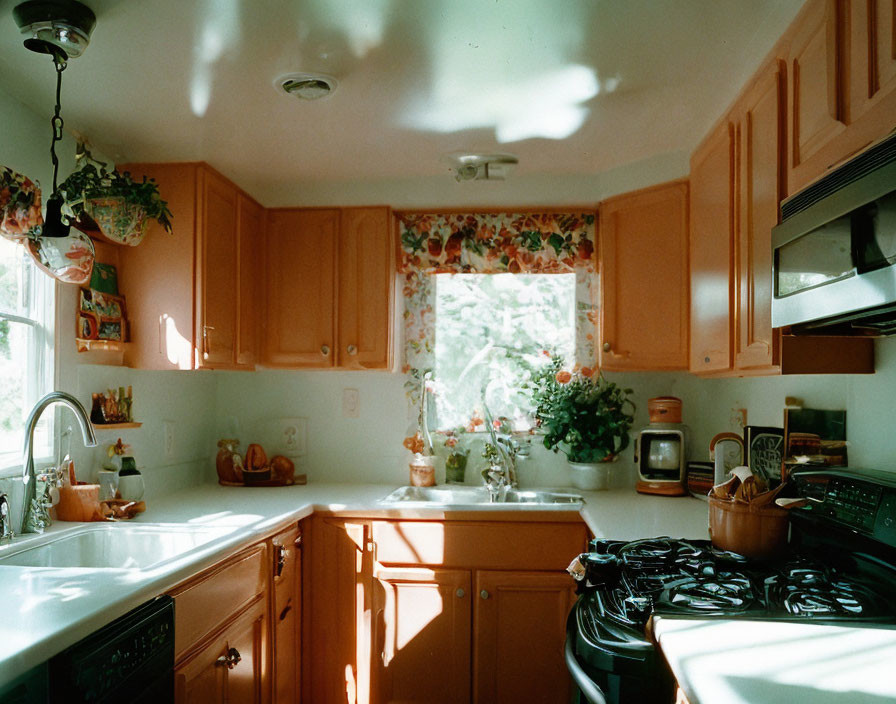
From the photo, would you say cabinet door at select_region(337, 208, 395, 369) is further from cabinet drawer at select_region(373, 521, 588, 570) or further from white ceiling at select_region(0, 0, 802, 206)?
cabinet drawer at select_region(373, 521, 588, 570)

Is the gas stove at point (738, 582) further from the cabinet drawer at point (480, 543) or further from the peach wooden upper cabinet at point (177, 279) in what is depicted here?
the peach wooden upper cabinet at point (177, 279)

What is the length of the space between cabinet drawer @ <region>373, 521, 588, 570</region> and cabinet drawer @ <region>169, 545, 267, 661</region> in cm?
57

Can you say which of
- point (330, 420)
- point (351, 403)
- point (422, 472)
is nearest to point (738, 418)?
point (422, 472)

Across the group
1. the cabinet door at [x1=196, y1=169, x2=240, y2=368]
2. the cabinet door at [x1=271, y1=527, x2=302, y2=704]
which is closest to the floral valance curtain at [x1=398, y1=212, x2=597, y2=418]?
the cabinet door at [x1=196, y1=169, x2=240, y2=368]

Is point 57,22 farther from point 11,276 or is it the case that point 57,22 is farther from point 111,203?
point 11,276

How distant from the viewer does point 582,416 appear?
3049 mm

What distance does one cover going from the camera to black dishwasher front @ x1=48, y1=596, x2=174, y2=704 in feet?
4.25

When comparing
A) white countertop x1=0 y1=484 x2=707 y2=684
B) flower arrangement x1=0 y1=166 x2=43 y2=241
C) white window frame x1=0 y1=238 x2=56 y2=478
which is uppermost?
flower arrangement x1=0 y1=166 x2=43 y2=241

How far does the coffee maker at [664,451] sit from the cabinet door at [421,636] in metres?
0.88

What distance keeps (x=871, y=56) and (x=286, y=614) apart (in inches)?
91.2

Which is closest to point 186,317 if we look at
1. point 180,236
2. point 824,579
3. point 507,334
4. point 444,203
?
point 180,236

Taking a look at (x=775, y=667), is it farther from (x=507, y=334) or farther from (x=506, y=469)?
(x=507, y=334)

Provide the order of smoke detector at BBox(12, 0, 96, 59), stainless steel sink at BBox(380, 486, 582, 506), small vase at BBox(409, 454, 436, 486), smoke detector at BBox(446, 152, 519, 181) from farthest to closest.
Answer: small vase at BBox(409, 454, 436, 486) < stainless steel sink at BBox(380, 486, 582, 506) < smoke detector at BBox(446, 152, 519, 181) < smoke detector at BBox(12, 0, 96, 59)

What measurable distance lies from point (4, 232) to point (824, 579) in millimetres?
2234
